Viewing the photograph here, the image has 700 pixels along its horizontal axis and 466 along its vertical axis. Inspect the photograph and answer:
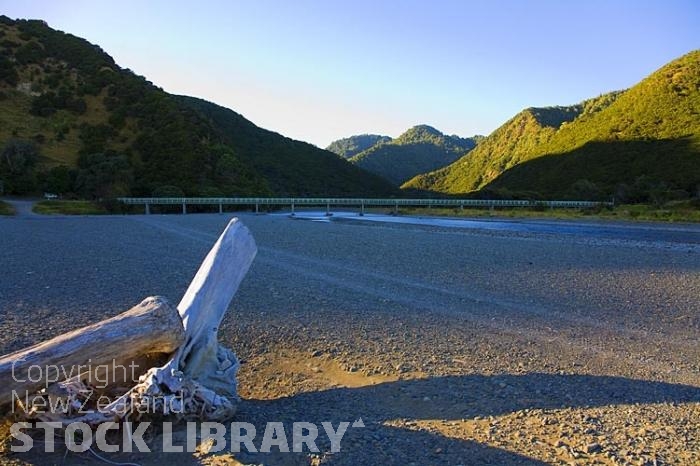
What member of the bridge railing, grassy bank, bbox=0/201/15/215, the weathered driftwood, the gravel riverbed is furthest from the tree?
the weathered driftwood

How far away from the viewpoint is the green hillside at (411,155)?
484ft

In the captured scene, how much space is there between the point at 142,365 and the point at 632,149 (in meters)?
79.1

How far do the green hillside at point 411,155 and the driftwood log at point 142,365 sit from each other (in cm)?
13163

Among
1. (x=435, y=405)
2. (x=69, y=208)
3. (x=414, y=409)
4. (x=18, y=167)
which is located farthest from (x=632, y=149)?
(x=414, y=409)

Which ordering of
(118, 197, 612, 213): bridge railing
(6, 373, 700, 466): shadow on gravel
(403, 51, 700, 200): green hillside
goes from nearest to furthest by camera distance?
1. (6, 373, 700, 466): shadow on gravel
2. (118, 197, 612, 213): bridge railing
3. (403, 51, 700, 200): green hillside

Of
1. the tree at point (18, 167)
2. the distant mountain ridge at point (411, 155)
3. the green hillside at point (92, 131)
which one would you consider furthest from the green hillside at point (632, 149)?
the tree at point (18, 167)

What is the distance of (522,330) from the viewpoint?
632 centimetres

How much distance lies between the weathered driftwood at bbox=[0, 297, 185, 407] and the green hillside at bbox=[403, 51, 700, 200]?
192 ft

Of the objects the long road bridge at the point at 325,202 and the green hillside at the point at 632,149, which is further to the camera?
the green hillside at the point at 632,149

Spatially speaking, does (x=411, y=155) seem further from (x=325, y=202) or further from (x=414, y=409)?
(x=414, y=409)

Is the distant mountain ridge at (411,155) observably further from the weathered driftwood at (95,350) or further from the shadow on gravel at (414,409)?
the weathered driftwood at (95,350)

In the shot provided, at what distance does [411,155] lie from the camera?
16288 cm

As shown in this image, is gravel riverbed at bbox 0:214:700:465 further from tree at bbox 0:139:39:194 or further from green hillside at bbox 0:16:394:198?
green hillside at bbox 0:16:394:198

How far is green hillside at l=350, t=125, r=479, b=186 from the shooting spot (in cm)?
14762
